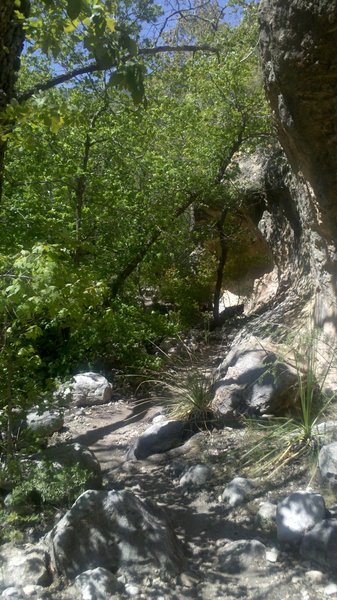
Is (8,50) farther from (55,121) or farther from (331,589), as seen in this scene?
(331,589)

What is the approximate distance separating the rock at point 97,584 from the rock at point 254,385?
2422mm

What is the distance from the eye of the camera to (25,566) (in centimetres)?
408

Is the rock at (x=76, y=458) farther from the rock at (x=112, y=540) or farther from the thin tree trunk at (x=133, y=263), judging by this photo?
the thin tree trunk at (x=133, y=263)

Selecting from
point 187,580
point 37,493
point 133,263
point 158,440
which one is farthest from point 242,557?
point 133,263

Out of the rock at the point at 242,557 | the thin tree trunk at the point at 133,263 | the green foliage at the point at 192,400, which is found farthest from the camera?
the thin tree trunk at the point at 133,263

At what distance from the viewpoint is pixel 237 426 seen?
20.5ft

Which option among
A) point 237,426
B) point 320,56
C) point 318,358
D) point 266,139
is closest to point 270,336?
point 318,358

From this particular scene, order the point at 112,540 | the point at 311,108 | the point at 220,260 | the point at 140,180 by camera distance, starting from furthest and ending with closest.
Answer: the point at 220,260 < the point at 140,180 < the point at 311,108 < the point at 112,540

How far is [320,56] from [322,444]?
2972mm

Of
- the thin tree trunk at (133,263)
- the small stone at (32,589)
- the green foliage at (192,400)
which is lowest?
the small stone at (32,589)

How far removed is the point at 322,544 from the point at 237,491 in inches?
41.0

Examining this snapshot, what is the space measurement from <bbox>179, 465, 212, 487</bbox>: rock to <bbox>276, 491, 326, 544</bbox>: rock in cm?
107

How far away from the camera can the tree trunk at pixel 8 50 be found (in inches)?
183

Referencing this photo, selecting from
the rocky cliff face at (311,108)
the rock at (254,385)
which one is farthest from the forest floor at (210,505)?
the rocky cliff face at (311,108)
